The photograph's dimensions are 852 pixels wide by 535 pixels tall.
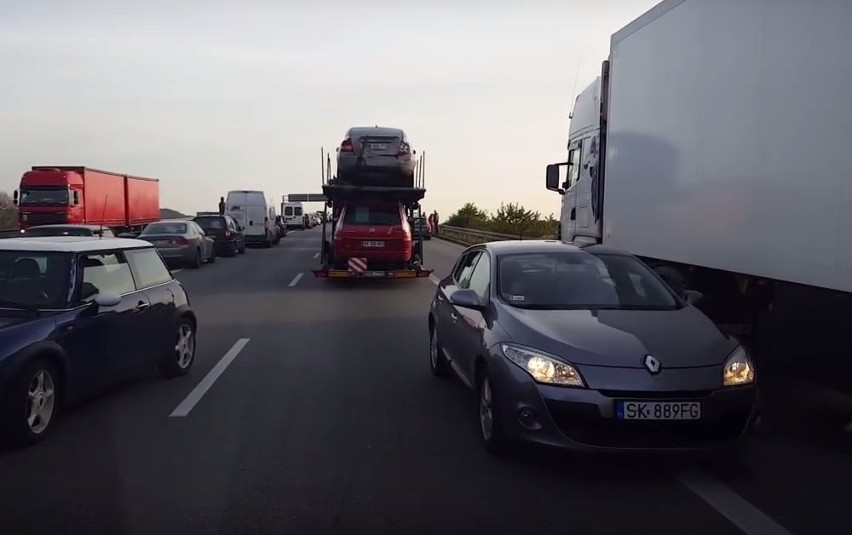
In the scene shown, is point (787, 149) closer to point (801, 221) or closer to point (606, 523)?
point (801, 221)

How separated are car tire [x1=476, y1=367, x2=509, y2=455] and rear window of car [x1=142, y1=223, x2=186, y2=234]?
19127 millimetres

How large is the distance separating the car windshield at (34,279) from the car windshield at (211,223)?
23128mm

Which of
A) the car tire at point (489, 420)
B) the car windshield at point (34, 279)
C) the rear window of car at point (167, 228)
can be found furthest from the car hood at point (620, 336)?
the rear window of car at point (167, 228)

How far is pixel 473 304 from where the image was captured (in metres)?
6.32

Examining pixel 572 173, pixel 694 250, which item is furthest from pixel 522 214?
pixel 694 250

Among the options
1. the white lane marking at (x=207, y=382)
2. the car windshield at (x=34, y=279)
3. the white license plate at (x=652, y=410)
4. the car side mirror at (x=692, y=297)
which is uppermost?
the car windshield at (x=34, y=279)

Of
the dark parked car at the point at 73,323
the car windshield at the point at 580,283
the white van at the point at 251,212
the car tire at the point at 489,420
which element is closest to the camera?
the car tire at the point at 489,420

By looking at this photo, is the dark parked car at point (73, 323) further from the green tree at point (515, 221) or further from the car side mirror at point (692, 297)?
the green tree at point (515, 221)

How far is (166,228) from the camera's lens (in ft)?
77.4

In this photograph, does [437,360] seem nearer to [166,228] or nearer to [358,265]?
[358,265]

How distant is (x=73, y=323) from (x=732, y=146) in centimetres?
547

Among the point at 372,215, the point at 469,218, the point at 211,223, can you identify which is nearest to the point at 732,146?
the point at 372,215

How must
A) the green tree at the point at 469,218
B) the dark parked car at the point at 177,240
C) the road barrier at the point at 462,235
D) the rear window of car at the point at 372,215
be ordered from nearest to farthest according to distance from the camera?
the rear window of car at the point at 372,215 < the dark parked car at the point at 177,240 < the road barrier at the point at 462,235 < the green tree at the point at 469,218

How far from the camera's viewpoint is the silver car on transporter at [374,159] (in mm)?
18609
